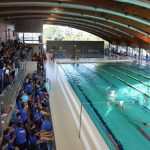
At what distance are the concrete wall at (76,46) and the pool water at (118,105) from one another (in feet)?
43.7

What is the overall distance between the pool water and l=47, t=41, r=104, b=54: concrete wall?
1332cm

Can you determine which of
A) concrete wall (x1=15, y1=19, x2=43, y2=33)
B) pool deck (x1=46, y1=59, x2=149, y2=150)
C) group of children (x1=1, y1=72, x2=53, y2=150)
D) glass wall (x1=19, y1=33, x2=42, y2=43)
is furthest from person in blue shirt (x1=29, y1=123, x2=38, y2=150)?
glass wall (x1=19, y1=33, x2=42, y2=43)

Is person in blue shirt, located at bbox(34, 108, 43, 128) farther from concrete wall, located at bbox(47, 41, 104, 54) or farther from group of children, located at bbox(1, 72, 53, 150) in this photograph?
concrete wall, located at bbox(47, 41, 104, 54)

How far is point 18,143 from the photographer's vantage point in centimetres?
526

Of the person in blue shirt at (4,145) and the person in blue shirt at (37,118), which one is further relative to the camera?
the person in blue shirt at (37,118)

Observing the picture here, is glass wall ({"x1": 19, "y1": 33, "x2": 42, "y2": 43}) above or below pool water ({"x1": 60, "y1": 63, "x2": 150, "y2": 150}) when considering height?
above

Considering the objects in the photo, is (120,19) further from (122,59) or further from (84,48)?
(84,48)

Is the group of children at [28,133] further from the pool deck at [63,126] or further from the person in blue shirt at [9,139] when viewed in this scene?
the pool deck at [63,126]

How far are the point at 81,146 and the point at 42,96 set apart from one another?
345cm

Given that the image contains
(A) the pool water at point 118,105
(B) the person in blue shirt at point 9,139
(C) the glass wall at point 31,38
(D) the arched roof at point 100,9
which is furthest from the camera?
(C) the glass wall at point 31,38

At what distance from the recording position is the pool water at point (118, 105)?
628cm

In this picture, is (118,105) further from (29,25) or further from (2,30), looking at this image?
(29,25)

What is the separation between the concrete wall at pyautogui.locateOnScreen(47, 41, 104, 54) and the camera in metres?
34.2

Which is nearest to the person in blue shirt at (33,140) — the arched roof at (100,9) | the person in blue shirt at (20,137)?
the person in blue shirt at (20,137)
